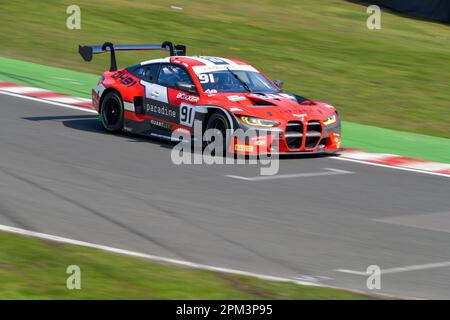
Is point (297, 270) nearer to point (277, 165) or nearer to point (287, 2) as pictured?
point (277, 165)

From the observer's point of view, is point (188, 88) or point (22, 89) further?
point (22, 89)

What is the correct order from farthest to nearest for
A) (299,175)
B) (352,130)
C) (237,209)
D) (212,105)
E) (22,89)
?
(22,89) → (352,130) → (212,105) → (299,175) → (237,209)

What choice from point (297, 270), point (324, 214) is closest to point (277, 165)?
point (324, 214)

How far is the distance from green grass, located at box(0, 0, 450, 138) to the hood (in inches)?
156

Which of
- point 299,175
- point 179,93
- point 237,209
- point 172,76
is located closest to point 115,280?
point 237,209

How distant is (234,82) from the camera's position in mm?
14734

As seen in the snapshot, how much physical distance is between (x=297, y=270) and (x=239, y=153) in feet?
16.4

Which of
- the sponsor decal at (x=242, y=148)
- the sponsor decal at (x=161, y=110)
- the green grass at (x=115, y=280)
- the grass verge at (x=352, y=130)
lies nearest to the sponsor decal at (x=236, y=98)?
the sponsor decal at (x=242, y=148)

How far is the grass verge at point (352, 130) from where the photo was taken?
52.0 ft

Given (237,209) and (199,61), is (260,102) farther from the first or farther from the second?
(237,209)

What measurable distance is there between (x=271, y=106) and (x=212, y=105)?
83cm

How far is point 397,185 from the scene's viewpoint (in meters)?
13.0

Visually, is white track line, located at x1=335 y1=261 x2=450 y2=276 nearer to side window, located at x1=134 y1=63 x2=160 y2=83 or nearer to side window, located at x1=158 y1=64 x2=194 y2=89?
side window, located at x1=158 y1=64 x2=194 y2=89

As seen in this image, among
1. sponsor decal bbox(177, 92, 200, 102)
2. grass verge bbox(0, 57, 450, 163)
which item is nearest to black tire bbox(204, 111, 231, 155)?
sponsor decal bbox(177, 92, 200, 102)
